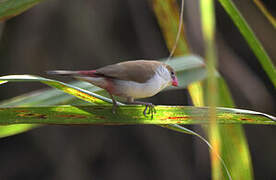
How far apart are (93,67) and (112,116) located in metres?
1.91

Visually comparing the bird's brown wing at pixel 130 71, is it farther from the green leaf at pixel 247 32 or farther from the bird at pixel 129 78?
the green leaf at pixel 247 32

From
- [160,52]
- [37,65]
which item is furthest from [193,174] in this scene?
[37,65]

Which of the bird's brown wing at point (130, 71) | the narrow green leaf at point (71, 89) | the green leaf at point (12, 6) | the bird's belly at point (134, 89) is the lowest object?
the narrow green leaf at point (71, 89)

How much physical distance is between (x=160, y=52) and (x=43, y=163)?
1.20 m

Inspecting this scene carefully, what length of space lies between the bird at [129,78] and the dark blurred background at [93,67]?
1.27 meters

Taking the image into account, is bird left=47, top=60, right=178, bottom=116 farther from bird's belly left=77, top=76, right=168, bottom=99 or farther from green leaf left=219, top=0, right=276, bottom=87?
green leaf left=219, top=0, right=276, bottom=87

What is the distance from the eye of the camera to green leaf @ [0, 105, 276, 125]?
2.88 ft

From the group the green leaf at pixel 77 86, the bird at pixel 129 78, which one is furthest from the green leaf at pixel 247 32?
the green leaf at pixel 77 86

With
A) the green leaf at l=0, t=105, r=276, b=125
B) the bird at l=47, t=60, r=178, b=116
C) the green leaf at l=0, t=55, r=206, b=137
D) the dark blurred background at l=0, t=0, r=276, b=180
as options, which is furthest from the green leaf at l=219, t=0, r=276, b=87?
the dark blurred background at l=0, t=0, r=276, b=180

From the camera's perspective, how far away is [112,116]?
3.12 feet

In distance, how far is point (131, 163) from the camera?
288 centimetres

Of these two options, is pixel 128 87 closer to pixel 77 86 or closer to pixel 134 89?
pixel 134 89

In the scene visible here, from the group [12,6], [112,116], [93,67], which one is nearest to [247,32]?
[112,116]

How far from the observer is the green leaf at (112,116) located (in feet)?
2.88
